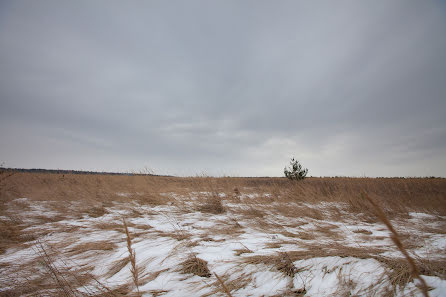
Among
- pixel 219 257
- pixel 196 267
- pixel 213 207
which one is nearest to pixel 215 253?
pixel 219 257

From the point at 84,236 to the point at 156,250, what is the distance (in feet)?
4.13

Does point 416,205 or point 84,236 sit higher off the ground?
point 416,205

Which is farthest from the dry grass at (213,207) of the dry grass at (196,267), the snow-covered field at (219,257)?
the dry grass at (196,267)

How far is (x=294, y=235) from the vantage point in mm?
2445

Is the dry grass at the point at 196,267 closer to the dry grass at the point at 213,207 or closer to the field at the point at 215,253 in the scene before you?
the field at the point at 215,253

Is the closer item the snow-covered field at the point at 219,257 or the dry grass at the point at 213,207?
the snow-covered field at the point at 219,257

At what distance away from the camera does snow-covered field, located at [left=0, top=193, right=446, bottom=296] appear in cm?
142

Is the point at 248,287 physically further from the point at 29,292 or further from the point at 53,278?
the point at 29,292

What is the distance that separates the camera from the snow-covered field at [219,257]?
4.65ft

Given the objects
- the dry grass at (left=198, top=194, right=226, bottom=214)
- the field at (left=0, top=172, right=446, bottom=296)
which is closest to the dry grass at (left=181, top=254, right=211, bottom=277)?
the field at (left=0, top=172, right=446, bottom=296)

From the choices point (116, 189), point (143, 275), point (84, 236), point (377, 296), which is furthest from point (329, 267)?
point (116, 189)

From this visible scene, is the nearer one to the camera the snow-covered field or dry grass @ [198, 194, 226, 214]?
the snow-covered field

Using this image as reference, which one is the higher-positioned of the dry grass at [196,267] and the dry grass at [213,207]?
the dry grass at [213,207]

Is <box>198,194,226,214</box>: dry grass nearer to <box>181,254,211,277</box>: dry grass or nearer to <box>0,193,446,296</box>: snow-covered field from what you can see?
<box>0,193,446,296</box>: snow-covered field
